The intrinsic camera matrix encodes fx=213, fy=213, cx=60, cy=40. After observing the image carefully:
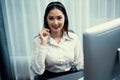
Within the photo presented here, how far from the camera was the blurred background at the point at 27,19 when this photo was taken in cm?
226

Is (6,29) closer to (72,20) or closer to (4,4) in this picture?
(4,4)

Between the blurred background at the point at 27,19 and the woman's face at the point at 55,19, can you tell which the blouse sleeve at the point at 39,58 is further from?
the blurred background at the point at 27,19

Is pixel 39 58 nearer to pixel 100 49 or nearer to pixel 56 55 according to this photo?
pixel 56 55

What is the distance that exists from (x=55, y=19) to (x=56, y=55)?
0.30 meters

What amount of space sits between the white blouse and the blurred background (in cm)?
48

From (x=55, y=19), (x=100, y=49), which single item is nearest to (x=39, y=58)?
(x=55, y=19)

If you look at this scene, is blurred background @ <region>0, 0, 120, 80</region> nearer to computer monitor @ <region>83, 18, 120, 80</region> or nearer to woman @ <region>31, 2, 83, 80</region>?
woman @ <region>31, 2, 83, 80</region>

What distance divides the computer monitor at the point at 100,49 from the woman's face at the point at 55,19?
→ 0.84 meters

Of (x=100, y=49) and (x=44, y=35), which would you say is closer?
(x=100, y=49)

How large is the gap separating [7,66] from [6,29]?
1.31 feet

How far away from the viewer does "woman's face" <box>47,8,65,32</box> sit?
1.78 metres

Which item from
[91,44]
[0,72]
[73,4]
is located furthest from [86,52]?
[0,72]

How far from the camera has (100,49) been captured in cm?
93

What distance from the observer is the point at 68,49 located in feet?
6.01
